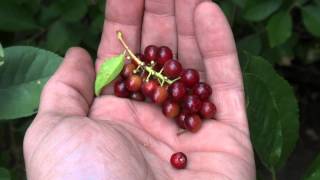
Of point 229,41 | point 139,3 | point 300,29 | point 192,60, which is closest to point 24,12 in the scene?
point 139,3

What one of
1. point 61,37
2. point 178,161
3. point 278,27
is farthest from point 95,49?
point 178,161

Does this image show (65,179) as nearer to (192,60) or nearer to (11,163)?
(192,60)

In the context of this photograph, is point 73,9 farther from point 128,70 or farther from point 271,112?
point 271,112

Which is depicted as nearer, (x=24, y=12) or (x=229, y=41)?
(x=229, y=41)

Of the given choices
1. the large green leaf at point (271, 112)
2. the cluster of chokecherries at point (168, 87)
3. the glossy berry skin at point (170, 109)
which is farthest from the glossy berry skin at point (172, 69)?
the large green leaf at point (271, 112)

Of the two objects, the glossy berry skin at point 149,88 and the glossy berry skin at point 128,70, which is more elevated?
the glossy berry skin at point 128,70

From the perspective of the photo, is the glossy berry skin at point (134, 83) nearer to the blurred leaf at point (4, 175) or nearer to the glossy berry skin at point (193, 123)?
the glossy berry skin at point (193, 123)
